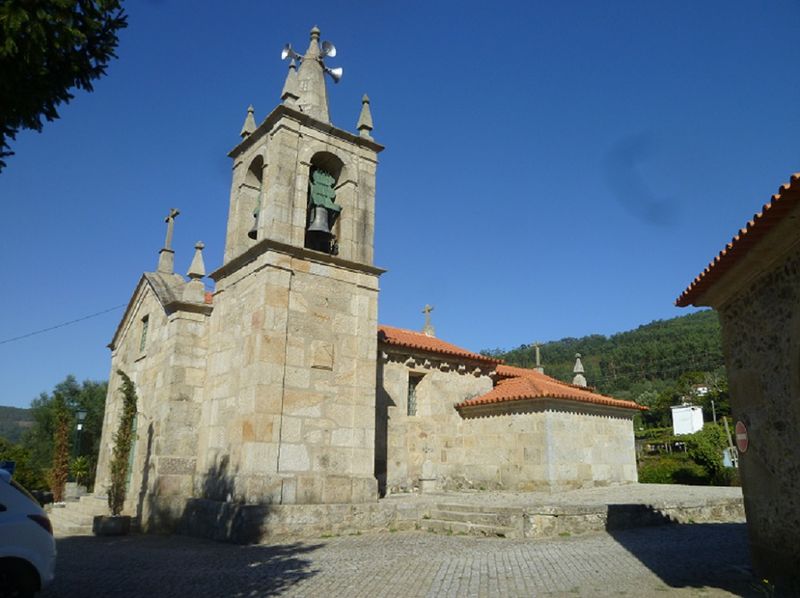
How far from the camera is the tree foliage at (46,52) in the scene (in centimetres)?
392

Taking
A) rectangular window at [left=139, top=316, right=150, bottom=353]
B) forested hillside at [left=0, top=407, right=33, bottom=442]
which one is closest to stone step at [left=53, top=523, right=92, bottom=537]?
rectangular window at [left=139, top=316, right=150, bottom=353]

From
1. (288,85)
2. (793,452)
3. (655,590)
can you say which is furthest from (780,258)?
(288,85)

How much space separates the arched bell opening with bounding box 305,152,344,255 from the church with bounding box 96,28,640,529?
42mm

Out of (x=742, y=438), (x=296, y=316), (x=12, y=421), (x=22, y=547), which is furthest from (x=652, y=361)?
(x=12, y=421)

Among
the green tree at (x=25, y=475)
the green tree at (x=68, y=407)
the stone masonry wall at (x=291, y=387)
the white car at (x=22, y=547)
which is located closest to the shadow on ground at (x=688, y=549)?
the stone masonry wall at (x=291, y=387)

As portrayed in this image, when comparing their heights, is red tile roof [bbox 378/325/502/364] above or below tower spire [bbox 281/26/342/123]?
below

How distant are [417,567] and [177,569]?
11.3 ft

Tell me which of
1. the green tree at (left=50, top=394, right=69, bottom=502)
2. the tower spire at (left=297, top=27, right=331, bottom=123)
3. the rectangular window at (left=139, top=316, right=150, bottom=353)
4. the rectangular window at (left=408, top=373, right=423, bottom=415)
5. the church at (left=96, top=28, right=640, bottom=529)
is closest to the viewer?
the church at (left=96, top=28, right=640, bottom=529)

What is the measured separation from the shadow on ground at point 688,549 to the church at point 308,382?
3951 mm

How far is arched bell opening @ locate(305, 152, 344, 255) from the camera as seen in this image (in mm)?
13781

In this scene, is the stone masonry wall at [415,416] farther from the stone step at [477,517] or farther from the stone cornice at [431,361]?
the stone step at [477,517]

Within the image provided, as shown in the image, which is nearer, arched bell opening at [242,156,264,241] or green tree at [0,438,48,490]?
arched bell opening at [242,156,264,241]

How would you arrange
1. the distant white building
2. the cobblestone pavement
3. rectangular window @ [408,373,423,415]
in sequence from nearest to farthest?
the cobblestone pavement, rectangular window @ [408,373,423,415], the distant white building

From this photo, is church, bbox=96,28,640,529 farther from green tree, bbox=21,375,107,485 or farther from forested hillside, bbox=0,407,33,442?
forested hillside, bbox=0,407,33,442
